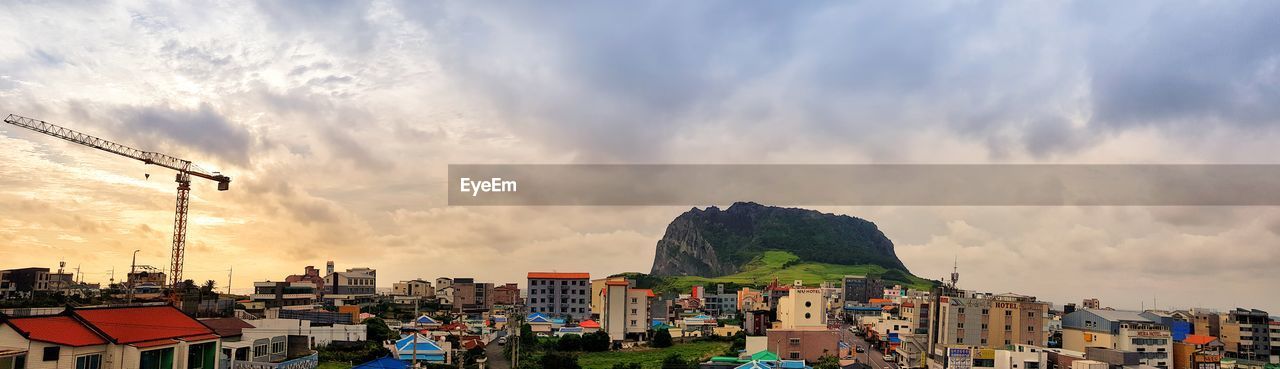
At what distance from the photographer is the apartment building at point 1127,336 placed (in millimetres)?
43406

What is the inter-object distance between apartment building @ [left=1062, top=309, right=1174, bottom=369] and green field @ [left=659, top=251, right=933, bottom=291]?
239ft

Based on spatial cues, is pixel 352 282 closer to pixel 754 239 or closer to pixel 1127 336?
pixel 1127 336

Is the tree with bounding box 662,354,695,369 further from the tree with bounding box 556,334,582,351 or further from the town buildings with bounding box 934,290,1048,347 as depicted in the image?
the town buildings with bounding box 934,290,1048,347

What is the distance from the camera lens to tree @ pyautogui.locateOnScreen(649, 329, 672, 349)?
157ft

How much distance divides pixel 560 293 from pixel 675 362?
30.9 metres

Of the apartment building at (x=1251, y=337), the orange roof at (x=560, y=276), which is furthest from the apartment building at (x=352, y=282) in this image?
the apartment building at (x=1251, y=337)

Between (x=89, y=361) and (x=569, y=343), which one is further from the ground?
(x=89, y=361)

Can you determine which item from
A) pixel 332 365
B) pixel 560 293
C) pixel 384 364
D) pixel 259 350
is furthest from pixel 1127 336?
pixel 259 350

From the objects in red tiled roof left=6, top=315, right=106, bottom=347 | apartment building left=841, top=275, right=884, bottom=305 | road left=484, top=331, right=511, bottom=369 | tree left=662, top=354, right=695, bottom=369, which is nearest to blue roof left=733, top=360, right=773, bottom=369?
tree left=662, top=354, right=695, bottom=369

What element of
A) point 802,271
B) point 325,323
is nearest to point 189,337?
point 325,323

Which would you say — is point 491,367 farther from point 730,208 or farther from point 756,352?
point 730,208

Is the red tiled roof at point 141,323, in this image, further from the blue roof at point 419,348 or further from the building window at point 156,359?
the blue roof at point 419,348

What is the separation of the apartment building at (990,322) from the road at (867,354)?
3277 mm

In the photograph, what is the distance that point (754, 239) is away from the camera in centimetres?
18188
